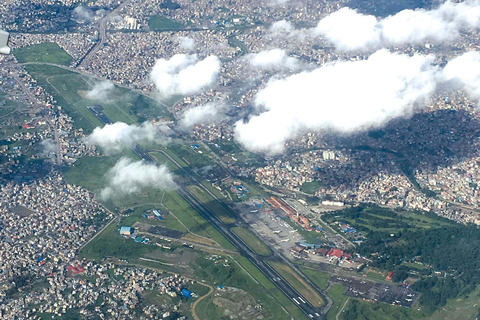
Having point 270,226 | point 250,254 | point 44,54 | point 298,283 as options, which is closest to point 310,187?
point 270,226

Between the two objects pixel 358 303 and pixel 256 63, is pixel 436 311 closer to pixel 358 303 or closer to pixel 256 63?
pixel 358 303

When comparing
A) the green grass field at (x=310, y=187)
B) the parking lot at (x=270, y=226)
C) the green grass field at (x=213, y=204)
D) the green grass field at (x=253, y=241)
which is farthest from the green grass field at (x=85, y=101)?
the green grass field at (x=253, y=241)

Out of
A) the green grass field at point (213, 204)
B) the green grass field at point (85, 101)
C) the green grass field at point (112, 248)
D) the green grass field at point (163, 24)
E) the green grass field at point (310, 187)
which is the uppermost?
the green grass field at point (163, 24)

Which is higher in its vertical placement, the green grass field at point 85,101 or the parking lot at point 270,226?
the green grass field at point 85,101

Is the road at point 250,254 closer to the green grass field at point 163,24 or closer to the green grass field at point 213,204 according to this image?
the green grass field at point 213,204

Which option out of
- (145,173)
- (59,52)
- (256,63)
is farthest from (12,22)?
(145,173)

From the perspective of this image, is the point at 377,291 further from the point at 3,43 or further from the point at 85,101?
the point at 85,101

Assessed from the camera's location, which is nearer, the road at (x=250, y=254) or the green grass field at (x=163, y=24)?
the road at (x=250, y=254)
